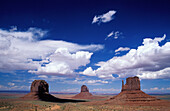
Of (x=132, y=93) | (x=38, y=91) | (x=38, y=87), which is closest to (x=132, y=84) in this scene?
(x=132, y=93)

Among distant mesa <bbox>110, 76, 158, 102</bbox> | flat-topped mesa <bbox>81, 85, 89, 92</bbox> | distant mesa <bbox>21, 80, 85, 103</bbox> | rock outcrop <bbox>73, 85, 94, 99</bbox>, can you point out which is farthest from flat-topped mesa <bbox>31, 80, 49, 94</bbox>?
rock outcrop <bbox>73, 85, 94, 99</bbox>

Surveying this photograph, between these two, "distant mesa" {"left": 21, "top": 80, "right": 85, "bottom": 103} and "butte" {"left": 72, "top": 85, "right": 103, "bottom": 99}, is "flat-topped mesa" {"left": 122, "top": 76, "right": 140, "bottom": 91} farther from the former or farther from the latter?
"butte" {"left": 72, "top": 85, "right": 103, "bottom": 99}

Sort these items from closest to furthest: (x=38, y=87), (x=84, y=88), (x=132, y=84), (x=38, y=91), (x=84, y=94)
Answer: (x=132, y=84) → (x=38, y=91) → (x=38, y=87) → (x=84, y=94) → (x=84, y=88)

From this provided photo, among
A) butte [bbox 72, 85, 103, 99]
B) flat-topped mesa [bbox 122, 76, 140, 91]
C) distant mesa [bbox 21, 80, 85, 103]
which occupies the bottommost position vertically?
butte [bbox 72, 85, 103, 99]

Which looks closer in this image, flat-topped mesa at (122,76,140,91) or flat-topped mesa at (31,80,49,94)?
flat-topped mesa at (122,76,140,91)

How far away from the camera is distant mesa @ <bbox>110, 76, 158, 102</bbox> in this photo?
271ft

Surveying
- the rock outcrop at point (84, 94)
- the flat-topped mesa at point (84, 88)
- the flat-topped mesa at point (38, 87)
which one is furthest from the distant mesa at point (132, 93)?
the flat-topped mesa at point (84, 88)

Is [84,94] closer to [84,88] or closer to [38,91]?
[84,88]

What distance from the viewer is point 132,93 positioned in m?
88.5

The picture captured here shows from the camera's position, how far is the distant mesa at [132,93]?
82750mm

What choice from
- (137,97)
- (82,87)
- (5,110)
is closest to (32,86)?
(5,110)

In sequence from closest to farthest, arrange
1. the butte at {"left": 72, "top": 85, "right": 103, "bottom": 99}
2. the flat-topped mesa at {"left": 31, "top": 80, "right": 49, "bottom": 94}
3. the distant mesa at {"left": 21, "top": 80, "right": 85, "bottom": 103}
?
the distant mesa at {"left": 21, "top": 80, "right": 85, "bottom": 103}, the flat-topped mesa at {"left": 31, "top": 80, "right": 49, "bottom": 94}, the butte at {"left": 72, "top": 85, "right": 103, "bottom": 99}

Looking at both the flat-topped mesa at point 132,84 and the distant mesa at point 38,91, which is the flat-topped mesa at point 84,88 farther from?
the flat-topped mesa at point 132,84

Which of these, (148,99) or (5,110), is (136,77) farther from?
(5,110)
